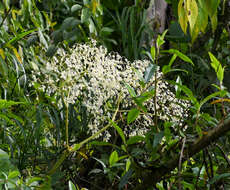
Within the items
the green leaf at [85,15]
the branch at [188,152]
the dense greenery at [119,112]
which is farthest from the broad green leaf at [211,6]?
the green leaf at [85,15]

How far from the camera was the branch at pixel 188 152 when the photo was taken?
585mm

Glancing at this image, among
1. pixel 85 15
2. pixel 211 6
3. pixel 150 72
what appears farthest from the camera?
pixel 85 15

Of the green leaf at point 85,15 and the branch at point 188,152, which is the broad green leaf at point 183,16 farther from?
the green leaf at point 85,15

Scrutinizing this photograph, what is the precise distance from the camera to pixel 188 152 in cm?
63

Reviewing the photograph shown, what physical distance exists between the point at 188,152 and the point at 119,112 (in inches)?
12.6

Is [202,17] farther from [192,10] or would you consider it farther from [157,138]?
[157,138]

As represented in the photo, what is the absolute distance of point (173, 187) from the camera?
814 mm

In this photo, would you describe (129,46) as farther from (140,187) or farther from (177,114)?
(140,187)

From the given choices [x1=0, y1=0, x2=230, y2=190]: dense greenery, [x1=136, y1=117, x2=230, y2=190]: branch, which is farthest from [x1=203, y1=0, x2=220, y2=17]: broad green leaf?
[x1=136, y1=117, x2=230, y2=190]: branch

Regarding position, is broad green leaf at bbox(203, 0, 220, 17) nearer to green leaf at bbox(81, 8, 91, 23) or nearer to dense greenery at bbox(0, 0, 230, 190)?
dense greenery at bbox(0, 0, 230, 190)

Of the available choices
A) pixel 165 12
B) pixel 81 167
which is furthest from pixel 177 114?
pixel 165 12

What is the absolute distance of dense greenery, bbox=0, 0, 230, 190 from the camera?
68cm

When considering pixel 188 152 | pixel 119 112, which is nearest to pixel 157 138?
pixel 188 152

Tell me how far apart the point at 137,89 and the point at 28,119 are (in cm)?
37
